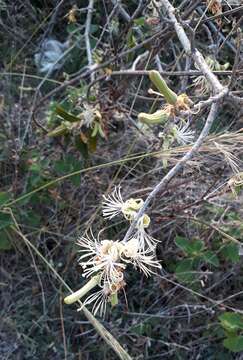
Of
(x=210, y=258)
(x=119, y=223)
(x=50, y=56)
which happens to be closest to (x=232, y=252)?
(x=210, y=258)

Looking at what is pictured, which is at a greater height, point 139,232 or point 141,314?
point 139,232

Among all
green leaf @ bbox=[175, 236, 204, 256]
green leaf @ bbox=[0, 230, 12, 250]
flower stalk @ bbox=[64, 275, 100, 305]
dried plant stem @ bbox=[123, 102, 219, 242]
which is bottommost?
green leaf @ bbox=[175, 236, 204, 256]

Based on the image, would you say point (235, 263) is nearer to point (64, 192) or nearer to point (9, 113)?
point (64, 192)

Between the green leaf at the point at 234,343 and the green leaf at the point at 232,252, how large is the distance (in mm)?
171

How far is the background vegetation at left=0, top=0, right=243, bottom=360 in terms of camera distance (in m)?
1.44

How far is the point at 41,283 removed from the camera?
1533 millimetres

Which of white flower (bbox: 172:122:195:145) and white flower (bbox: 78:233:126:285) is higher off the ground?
white flower (bbox: 78:233:126:285)

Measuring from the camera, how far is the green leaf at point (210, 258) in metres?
1.41

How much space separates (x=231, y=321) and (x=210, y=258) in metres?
0.15

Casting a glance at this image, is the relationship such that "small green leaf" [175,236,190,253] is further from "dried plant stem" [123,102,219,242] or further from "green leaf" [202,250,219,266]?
"dried plant stem" [123,102,219,242]

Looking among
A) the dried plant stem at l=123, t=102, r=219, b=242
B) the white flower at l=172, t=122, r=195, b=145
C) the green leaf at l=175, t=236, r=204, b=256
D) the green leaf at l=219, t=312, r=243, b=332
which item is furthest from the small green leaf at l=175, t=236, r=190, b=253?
the dried plant stem at l=123, t=102, r=219, b=242

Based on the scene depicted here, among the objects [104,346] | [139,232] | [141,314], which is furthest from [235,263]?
[139,232]

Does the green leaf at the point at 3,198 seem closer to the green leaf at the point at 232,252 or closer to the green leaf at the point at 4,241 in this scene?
the green leaf at the point at 4,241

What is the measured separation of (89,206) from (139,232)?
2.39 ft
